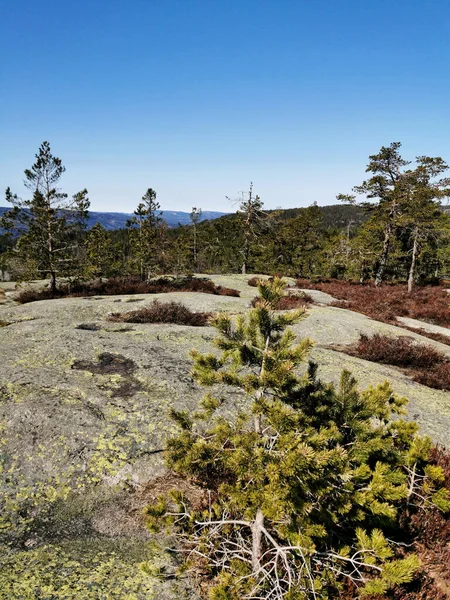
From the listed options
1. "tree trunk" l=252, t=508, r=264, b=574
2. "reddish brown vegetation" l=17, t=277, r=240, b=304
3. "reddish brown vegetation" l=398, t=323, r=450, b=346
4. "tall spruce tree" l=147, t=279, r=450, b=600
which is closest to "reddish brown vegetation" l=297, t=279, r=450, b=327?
"reddish brown vegetation" l=398, t=323, r=450, b=346

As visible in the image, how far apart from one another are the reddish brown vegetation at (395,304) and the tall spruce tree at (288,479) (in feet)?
39.6

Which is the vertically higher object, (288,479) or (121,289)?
(288,479)

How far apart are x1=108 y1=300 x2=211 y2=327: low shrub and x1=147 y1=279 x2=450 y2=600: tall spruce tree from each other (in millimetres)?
7229

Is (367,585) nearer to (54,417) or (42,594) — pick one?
(42,594)

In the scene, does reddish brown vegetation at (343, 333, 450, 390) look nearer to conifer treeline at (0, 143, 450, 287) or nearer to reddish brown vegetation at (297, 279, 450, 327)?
reddish brown vegetation at (297, 279, 450, 327)

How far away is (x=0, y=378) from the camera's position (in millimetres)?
5340

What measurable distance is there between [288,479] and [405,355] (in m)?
8.07

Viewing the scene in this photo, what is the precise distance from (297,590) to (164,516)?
1.27 m

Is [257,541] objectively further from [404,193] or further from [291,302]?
[404,193]

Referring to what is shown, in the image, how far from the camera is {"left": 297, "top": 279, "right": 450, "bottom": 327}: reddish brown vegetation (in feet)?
57.9

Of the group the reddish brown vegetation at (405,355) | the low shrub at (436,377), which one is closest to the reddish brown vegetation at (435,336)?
the reddish brown vegetation at (405,355)

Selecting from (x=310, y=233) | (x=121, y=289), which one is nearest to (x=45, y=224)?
(x=121, y=289)

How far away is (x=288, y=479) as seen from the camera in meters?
2.46

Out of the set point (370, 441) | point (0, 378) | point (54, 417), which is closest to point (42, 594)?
point (54, 417)
